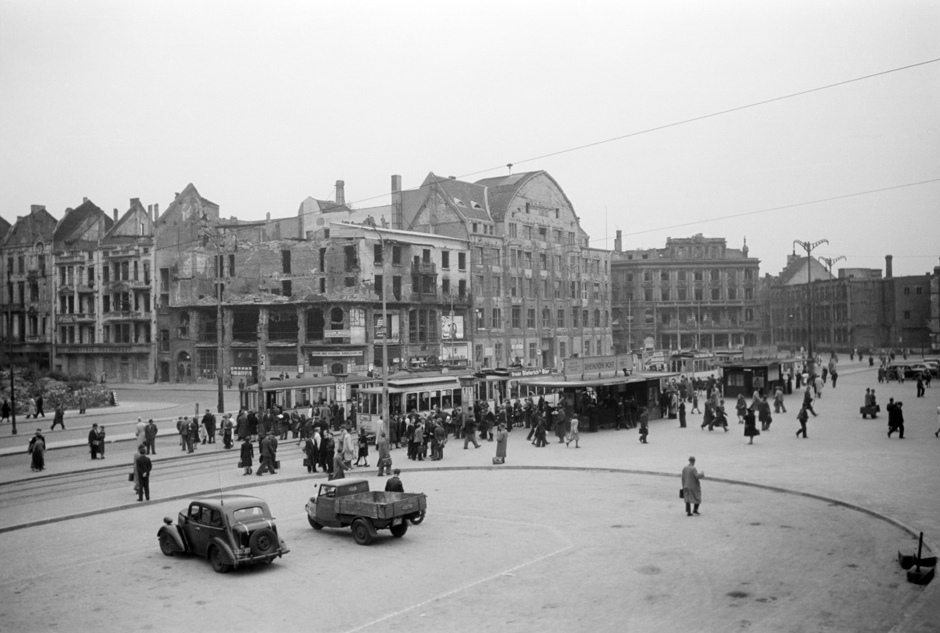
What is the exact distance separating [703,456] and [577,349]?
58190mm

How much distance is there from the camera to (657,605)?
517 inches

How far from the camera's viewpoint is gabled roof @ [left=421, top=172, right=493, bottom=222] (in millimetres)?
76750

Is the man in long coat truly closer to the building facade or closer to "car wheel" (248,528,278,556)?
"car wheel" (248,528,278,556)

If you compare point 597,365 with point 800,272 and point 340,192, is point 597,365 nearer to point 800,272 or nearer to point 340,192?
point 340,192

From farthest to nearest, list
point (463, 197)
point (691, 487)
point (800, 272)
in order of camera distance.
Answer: point (800, 272)
point (463, 197)
point (691, 487)

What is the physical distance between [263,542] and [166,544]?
2657 mm

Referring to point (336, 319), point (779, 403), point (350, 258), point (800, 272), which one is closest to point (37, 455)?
point (779, 403)

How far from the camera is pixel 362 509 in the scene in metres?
18.0

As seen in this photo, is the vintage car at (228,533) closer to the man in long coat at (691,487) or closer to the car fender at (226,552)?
the car fender at (226,552)

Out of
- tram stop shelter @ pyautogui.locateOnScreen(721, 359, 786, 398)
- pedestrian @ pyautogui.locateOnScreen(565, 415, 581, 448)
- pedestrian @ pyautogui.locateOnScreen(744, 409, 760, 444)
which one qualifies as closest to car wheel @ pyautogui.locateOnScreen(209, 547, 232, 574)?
pedestrian @ pyautogui.locateOnScreen(565, 415, 581, 448)

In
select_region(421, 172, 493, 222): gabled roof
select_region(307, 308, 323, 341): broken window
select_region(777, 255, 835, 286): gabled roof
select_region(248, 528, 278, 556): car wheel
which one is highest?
select_region(421, 172, 493, 222): gabled roof

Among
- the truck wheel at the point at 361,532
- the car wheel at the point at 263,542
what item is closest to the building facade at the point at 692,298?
the truck wheel at the point at 361,532

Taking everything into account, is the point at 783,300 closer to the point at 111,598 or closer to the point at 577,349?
the point at 577,349

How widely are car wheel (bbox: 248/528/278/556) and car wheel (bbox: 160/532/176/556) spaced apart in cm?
236
